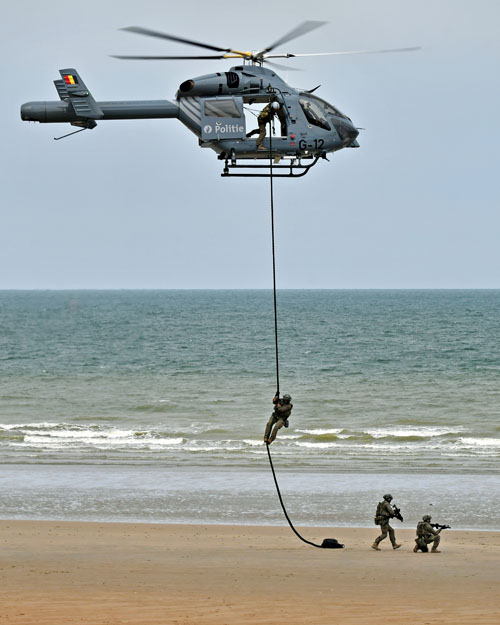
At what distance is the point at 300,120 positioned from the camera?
60.2 feet

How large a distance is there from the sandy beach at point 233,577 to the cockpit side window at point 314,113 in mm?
8032

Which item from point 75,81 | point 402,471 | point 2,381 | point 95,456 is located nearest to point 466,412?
point 402,471

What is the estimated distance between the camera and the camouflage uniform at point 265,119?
57.7ft

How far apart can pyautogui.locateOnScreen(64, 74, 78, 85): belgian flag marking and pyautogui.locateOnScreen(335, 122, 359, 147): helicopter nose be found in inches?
206

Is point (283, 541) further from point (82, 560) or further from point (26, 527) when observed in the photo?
point (26, 527)

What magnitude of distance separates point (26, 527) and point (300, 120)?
31.6 feet

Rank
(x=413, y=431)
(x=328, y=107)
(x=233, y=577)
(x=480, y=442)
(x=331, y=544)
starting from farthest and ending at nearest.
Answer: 1. (x=413, y=431)
2. (x=480, y=442)
3. (x=328, y=107)
4. (x=331, y=544)
5. (x=233, y=577)

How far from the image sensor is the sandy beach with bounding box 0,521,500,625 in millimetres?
12336

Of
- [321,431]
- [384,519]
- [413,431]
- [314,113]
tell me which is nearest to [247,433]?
[321,431]

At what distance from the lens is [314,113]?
18.5m

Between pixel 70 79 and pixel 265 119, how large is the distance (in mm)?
3932

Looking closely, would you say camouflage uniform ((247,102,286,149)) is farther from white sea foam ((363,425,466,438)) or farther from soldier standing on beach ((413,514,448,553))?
white sea foam ((363,425,466,438))

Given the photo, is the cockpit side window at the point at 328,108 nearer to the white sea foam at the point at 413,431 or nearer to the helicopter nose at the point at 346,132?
the helicopter nose at the point at 346,132

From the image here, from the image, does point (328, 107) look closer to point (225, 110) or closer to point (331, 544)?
point (225, 110)
